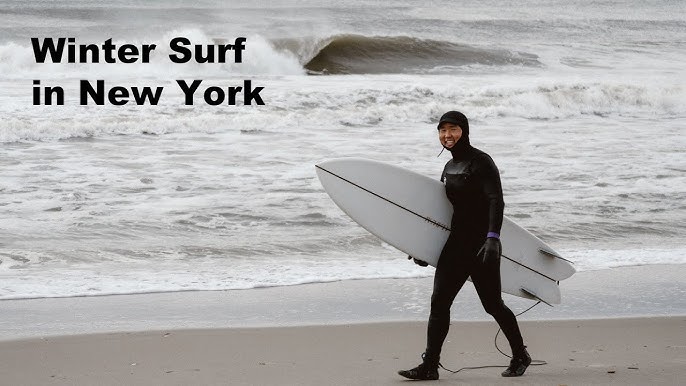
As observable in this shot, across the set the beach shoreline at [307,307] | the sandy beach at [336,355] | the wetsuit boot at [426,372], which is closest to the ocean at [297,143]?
the beach shoreline at [307,307]

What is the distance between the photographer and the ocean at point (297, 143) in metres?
6.62

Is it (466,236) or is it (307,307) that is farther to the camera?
(307,307)

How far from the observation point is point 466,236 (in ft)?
12.9

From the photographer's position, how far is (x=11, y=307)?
5344mm

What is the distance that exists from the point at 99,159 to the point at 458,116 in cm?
676

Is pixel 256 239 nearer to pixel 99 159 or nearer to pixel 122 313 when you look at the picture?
pixel 122 313

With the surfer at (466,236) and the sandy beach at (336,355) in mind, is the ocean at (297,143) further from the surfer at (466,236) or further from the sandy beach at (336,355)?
the surfer at (466,236)

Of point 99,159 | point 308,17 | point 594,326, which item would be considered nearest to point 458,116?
point 594,326

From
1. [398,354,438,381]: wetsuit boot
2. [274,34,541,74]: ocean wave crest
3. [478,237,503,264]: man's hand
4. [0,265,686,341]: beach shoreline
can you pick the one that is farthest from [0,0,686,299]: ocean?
[478,237,503,264]: man's hand

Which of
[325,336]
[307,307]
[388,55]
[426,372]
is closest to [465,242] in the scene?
[426,372]

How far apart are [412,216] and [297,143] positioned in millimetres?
6798

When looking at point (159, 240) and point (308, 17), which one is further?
point (308, 17)

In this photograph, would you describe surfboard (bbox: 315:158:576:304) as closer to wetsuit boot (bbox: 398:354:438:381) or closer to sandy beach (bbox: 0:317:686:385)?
sandy beach (bbox: 0:317:686:385)

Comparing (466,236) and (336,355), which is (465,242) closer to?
(466,236)
